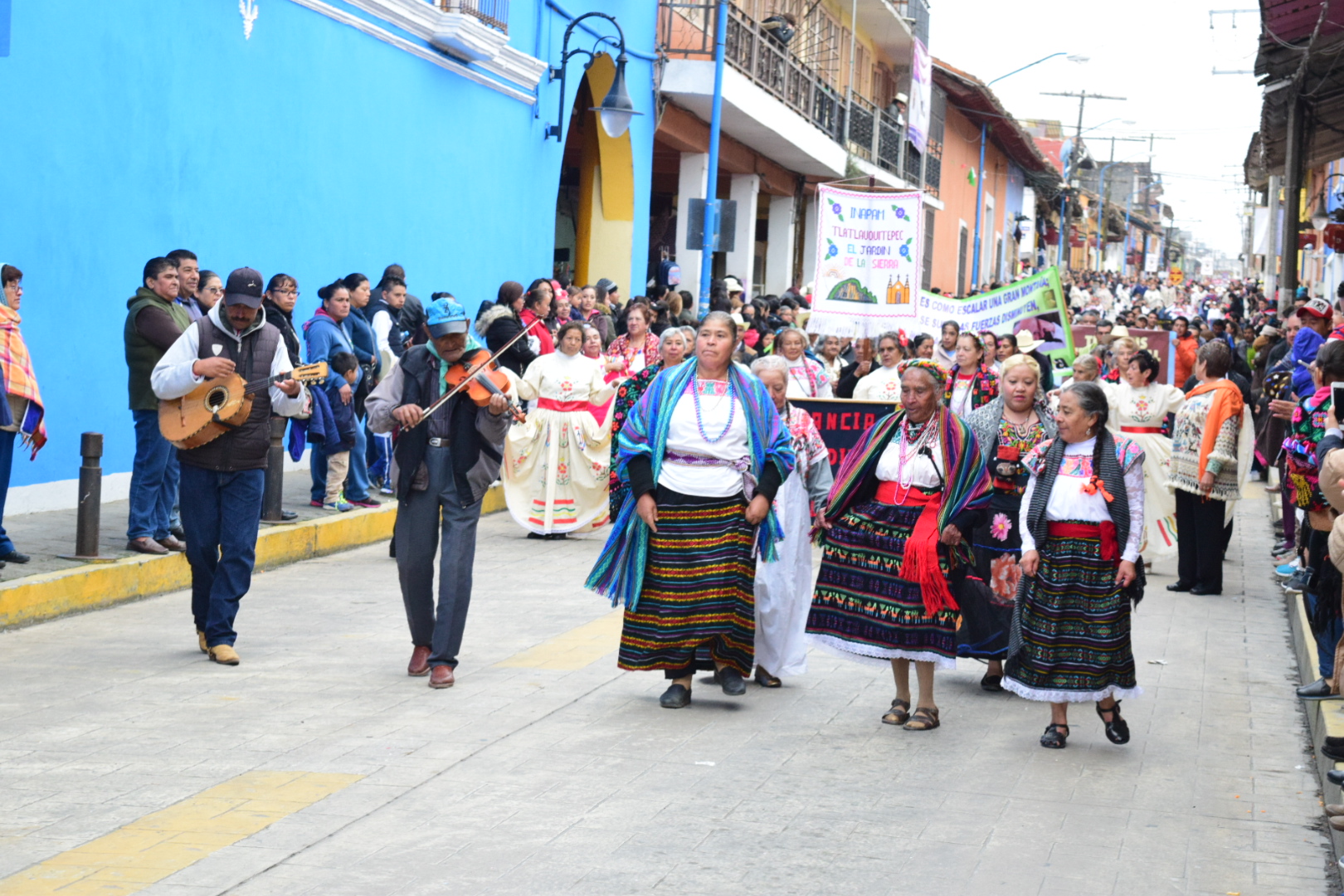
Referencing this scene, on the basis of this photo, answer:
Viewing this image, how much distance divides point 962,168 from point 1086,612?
138 ft

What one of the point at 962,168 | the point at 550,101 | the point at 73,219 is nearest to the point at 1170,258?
the point at 962,168

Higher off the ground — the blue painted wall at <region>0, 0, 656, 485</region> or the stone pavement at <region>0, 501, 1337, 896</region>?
the blue painted wall at <region>0, 0, 656, 485</region>

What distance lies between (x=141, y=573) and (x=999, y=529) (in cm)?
503

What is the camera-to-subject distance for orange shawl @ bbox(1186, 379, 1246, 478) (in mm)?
11703

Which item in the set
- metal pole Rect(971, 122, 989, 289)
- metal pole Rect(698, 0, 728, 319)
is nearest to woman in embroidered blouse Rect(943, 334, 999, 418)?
metal pole Rect(698, 0, 728, 319)

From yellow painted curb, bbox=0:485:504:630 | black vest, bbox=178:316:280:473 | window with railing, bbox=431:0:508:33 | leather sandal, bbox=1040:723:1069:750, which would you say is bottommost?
leather sandal, bbox=1040:723:1069:750

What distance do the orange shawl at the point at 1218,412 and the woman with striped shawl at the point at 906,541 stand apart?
4.98 m

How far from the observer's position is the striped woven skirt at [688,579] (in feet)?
24.3

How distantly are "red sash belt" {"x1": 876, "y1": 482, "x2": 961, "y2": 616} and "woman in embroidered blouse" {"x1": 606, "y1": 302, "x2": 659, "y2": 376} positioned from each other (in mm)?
6455

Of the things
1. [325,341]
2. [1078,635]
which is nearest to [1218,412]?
[1078,635]

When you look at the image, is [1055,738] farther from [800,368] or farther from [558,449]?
[558,449]

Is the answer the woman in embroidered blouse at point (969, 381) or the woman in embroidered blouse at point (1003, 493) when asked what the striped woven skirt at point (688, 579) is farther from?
the woman in embroidered blouse at point (969, 381)

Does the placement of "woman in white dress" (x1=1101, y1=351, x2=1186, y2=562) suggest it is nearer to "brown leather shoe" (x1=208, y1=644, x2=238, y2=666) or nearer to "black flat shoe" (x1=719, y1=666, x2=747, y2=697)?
"black flat shoe" (x1=719, y1=666, x2=747, y2=697)

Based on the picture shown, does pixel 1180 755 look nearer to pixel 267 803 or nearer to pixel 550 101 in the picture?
pixel 267 803
